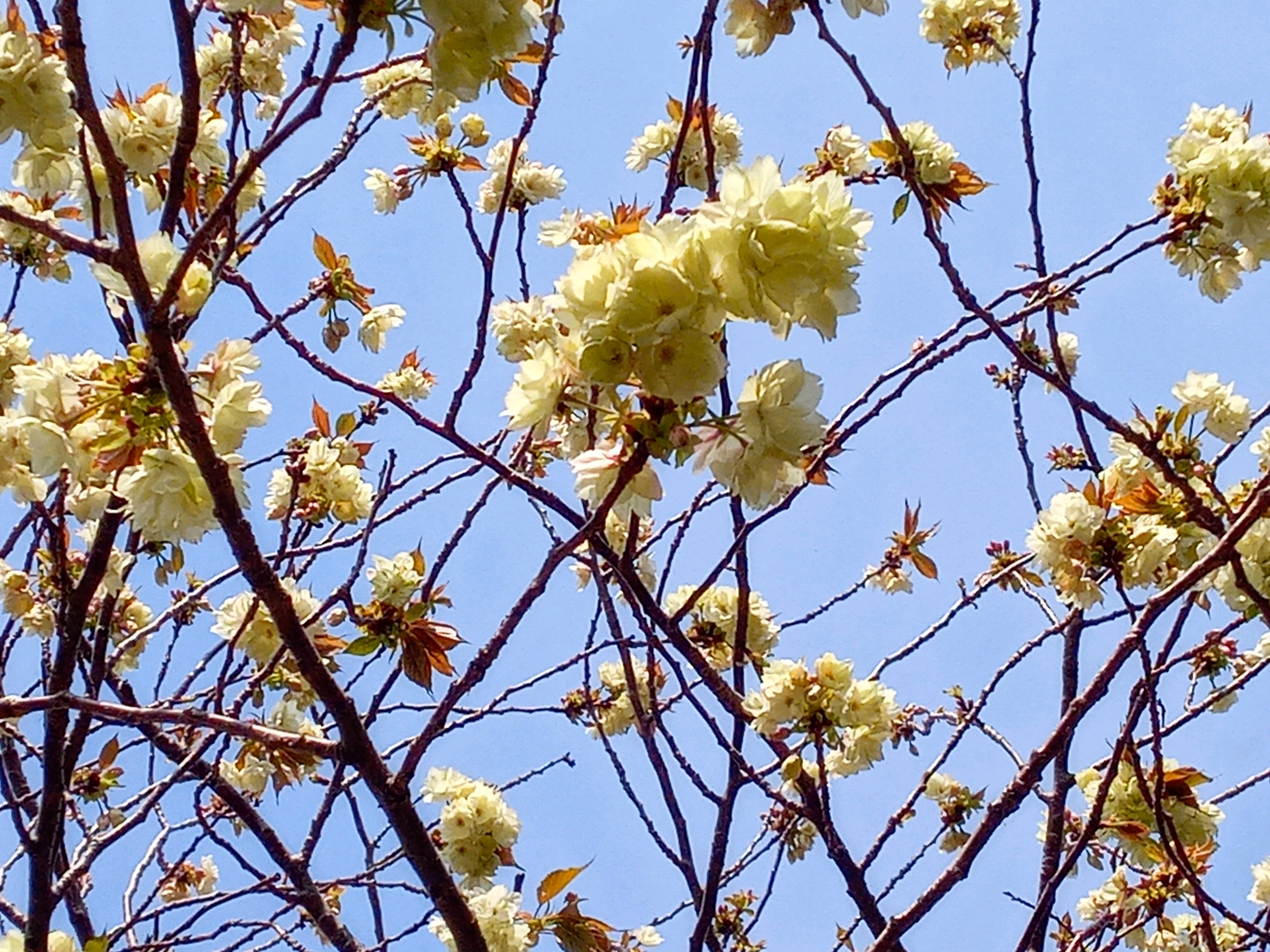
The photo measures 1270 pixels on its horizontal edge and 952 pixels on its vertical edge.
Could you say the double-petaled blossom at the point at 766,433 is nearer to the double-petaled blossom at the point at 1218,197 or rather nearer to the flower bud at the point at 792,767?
the flower bud at the point at 792,767

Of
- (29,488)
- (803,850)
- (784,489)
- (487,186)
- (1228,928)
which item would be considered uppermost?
(487,186)

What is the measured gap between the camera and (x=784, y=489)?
4.85ft

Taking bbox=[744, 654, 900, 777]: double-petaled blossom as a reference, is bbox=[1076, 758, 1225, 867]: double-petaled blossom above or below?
below

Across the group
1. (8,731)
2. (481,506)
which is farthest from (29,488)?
(8,731)

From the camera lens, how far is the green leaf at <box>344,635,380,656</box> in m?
2.00

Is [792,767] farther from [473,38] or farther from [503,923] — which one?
[473,38]

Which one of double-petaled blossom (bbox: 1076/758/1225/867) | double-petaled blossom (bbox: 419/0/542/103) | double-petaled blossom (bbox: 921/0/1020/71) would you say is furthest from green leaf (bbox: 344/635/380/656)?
double-petaled blossom (bbox: 921/0/1020/71)

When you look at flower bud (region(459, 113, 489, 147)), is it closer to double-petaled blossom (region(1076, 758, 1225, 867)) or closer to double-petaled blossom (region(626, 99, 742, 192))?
double-petaled blossom (region(626, 99, 742, 192))

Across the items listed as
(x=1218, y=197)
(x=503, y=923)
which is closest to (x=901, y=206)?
(x=1218, y=197)

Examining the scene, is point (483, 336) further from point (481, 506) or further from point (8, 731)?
point (8, 731)

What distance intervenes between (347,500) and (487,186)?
5.68ft

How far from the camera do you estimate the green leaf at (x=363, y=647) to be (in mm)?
1997

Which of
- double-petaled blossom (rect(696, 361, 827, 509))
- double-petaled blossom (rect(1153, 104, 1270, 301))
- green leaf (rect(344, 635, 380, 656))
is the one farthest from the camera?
double-petaled blossom (rect(1153, 104, 1270, 301))

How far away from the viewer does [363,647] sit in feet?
6.57
